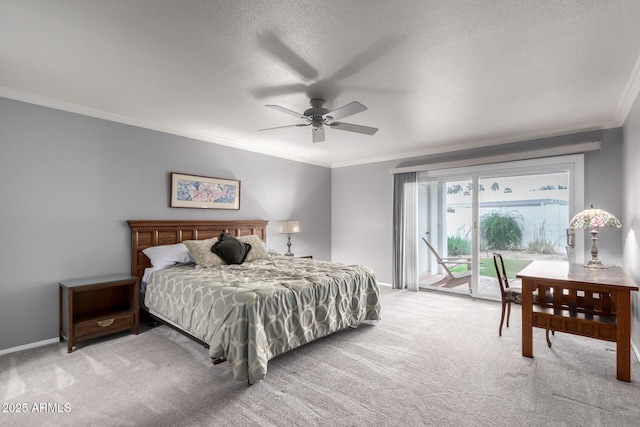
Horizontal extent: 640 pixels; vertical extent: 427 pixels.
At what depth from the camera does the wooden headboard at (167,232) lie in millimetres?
3822

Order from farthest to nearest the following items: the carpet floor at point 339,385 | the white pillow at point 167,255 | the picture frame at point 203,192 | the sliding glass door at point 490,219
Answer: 1. the sliding glass door at point 490,219
2. the picture frame at point 203,192
3. the white pillow at point 167,255
4. the carpet floor at point 339,385

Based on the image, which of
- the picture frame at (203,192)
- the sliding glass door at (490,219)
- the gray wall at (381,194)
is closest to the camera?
the gray wall at (381,194)

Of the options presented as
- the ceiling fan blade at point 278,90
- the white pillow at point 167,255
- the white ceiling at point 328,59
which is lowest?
the white pillow at point 167,255

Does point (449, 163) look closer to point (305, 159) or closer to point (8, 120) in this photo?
point (305, 159)

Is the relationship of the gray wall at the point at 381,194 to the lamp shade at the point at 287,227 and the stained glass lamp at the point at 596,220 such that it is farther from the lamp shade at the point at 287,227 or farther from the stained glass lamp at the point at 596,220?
the lamp shade at the point at 287,227

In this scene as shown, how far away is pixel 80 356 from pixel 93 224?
139 cm

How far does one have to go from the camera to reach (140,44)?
2199 mm

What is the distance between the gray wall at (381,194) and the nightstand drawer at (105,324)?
4115mm

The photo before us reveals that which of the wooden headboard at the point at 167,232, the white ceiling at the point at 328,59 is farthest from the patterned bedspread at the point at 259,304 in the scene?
the white ceiling at the point at 328,59

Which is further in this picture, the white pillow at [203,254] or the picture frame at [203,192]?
the picture frame at [203,192]

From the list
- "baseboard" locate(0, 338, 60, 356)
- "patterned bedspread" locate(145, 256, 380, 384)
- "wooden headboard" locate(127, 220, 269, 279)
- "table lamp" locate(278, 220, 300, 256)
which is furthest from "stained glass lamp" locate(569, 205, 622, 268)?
"baseboard" locate(0, 338, 60, 356)

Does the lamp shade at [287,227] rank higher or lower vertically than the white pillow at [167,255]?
higher

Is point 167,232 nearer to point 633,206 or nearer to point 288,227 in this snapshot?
point 288,227

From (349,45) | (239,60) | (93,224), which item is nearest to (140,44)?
(239,60)
